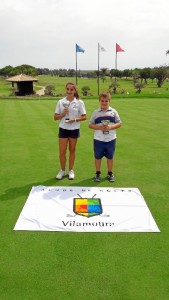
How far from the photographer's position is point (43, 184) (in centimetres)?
590

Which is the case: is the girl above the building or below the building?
below

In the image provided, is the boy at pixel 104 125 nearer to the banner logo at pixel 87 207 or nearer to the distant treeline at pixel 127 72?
the banner logo at pixel 87 207

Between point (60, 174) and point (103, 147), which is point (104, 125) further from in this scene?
point (60, 174)

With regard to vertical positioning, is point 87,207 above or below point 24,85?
below

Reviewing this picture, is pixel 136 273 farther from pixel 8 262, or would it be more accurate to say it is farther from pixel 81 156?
pixel 81 156

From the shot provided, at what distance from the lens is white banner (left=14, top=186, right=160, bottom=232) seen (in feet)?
13.8

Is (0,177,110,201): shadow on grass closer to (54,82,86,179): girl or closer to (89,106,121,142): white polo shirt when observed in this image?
(54,82,86,179): girl

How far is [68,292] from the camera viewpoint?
2959mm

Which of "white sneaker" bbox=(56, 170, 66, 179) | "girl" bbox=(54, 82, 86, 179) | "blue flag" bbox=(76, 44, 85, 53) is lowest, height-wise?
"white sneaker" bbox=(56, 170, 66, 179)

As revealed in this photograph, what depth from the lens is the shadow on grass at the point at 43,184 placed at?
5323 millimetres

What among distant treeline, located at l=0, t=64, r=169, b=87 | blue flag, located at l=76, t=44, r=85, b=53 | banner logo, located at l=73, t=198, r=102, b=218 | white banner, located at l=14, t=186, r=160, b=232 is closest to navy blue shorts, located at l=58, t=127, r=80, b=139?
white banner, located at l=14, t=186, r=160, b=232


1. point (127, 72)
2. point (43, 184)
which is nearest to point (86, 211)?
point (43, 184)

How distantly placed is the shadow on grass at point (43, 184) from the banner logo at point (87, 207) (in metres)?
0.80

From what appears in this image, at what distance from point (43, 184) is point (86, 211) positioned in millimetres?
1545
